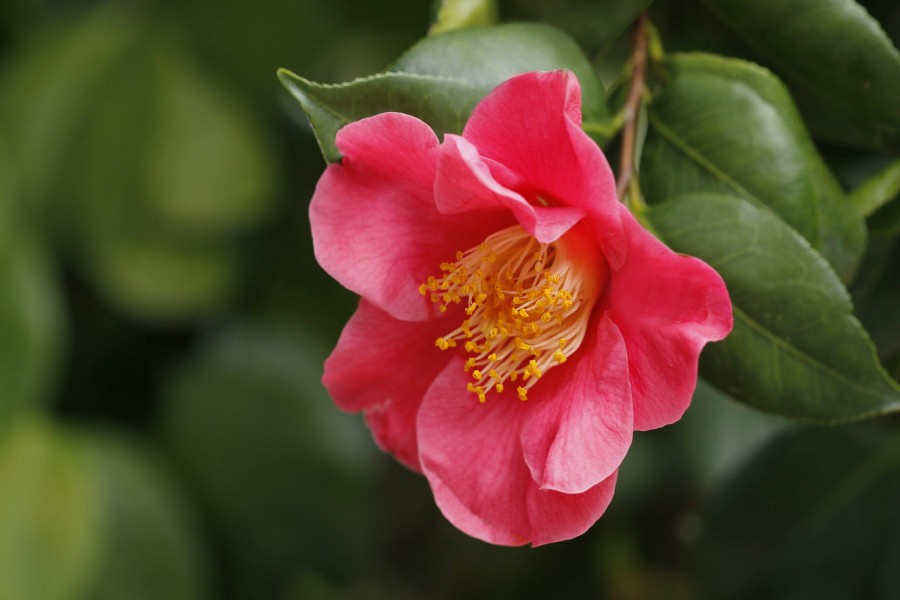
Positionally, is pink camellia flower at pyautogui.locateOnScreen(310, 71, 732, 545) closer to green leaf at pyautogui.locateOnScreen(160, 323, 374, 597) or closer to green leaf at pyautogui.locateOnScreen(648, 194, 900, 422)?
green leaf at pyautogui.locateOnScreen(648, 194, 900, 422)

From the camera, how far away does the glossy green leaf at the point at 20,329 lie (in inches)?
48.9

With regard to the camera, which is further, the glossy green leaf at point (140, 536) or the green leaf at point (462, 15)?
the glossy green leaf at point (140, 536)

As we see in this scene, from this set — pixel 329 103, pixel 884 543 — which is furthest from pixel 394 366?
pixel 884 543

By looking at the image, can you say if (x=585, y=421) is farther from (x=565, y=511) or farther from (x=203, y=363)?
(x=203, y=363)

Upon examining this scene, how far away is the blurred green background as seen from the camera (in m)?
1.29

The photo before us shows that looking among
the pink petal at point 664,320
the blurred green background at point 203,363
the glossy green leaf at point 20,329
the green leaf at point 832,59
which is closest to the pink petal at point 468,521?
the pink petal at point 664,320

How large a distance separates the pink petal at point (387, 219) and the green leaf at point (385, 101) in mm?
18

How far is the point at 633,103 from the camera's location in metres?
0.61

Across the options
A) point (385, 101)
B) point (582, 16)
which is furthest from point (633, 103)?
point (385, 101)

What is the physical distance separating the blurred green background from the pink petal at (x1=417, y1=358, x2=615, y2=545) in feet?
2.25

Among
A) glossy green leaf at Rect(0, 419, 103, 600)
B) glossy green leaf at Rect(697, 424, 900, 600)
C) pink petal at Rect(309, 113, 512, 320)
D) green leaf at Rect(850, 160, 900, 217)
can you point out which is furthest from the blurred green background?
pink petal at Rect(309, 113, 512, 320)

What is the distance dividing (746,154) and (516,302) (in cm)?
15

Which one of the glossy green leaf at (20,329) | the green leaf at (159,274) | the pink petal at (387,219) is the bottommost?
the green leaf at (159,274)

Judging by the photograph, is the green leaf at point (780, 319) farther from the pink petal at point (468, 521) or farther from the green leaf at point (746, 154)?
the pink petal at point (468, 521)
